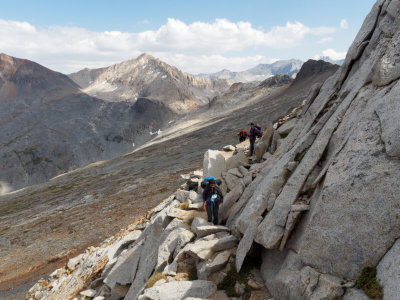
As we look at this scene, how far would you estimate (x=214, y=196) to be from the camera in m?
14.5

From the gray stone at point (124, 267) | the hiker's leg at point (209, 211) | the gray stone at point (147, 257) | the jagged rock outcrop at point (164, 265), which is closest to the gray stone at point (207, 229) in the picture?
the jagged rock outcrop at point (164, 265)

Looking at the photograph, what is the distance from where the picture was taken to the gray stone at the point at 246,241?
1094 centimetres

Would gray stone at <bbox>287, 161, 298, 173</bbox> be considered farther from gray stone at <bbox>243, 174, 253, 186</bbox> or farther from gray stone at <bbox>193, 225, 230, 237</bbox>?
gray stone at <bbox>193, 225, 230, 237</bbox>

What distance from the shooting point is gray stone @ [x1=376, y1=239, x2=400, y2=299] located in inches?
262

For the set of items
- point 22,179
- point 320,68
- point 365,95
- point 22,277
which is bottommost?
point 22,179

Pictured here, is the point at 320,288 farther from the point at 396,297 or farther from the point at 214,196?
the point at 214,196

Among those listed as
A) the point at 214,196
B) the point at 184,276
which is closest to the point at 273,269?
the point at 184,276

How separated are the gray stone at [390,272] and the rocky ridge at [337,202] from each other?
24 millimetres

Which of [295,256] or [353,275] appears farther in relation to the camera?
[295,256]

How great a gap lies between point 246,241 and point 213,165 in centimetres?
952

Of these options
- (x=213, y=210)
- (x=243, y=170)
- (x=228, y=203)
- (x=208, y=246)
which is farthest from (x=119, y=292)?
(x=243, y=170)

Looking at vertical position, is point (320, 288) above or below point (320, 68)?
below

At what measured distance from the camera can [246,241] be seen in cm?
1134

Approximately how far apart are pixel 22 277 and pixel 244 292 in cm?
2634
